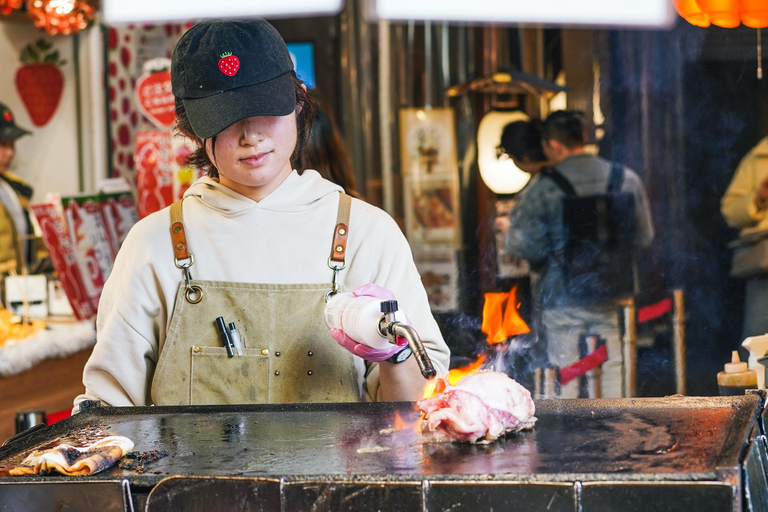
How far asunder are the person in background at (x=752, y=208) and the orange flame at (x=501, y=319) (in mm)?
937

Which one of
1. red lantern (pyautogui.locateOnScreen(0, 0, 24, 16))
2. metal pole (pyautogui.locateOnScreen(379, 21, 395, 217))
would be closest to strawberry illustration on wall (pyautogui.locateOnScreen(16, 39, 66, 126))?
red lantern (pyautogui.locateOnScreen(0, 0, 24, 16))

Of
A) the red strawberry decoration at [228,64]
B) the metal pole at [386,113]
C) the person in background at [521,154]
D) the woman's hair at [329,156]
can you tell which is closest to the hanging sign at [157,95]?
the metal pole at [386,113]

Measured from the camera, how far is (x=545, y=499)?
1.49 meters

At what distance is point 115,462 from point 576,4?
2381 millimetres

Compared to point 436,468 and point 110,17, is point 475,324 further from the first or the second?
point 436,468

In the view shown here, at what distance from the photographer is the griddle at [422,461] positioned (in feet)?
4.85

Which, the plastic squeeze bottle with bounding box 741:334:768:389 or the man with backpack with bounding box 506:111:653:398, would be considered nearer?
the plastic squeeze bottle with bounding box 741:334:768:389

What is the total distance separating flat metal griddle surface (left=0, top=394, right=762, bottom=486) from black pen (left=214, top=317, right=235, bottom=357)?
0.63 feet

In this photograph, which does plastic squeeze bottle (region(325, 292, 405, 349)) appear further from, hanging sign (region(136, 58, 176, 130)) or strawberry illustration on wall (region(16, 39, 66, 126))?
strawberry illustration on wall (region(16, 39, 66, 126))

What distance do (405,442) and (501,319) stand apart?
6.44 feet

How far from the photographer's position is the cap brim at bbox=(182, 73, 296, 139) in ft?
7.13

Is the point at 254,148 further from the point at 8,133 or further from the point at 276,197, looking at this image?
the point at 8,133

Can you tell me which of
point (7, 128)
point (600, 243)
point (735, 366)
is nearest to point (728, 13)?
point (600, 243)

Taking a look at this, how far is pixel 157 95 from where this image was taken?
584cm
